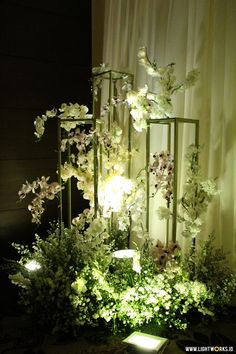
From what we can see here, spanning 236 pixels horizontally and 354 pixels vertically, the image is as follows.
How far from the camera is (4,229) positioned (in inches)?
104

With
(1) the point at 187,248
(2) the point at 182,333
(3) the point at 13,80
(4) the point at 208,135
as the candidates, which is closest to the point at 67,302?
(2) the point at 182,333

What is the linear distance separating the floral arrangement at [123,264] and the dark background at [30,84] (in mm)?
543

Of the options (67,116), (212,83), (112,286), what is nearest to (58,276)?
(112,286)

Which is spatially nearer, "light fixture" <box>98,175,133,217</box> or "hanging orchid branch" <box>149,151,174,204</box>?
"hanging orchid branch" <box>149,151,174,204</box>

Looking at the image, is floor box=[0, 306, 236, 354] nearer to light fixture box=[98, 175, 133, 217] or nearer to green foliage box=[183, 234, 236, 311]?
green foliage box=[183, 234, 236, 311]

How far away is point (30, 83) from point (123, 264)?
1454 millimetres

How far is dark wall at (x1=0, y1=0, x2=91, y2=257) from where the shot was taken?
2.58 meters

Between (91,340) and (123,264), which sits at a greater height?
(123,264)

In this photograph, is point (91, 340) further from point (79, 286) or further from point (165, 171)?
point (165, 171)

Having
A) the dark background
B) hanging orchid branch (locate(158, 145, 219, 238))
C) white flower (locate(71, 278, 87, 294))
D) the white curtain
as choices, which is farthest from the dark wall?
hanging orchid branch (locate(158, 145, 219, 238))

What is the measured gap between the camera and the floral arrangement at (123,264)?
6.22 feet

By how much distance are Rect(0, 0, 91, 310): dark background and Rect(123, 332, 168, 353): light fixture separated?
105 cm

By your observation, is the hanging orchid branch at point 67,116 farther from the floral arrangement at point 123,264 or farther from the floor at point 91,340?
the floor at point 91,340

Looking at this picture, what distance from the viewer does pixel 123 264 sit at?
81.6 inches
